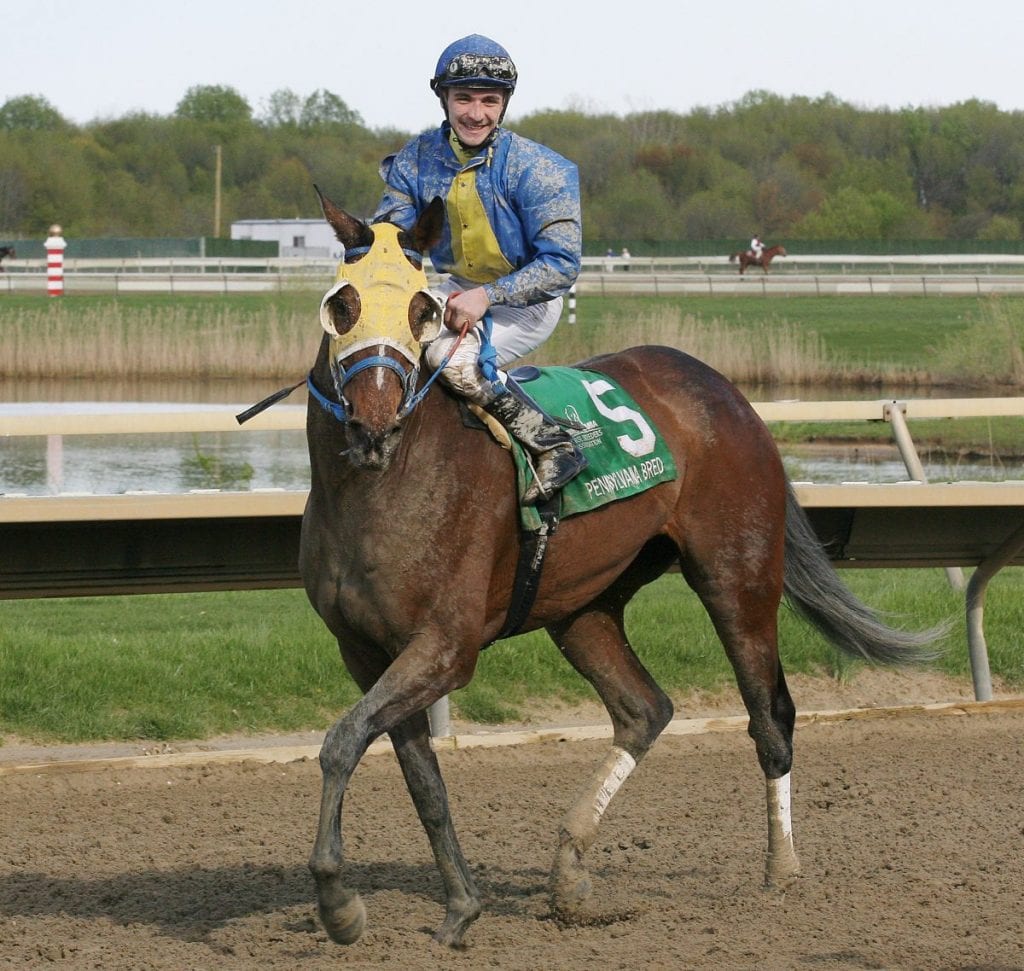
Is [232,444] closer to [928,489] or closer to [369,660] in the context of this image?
[928,489]

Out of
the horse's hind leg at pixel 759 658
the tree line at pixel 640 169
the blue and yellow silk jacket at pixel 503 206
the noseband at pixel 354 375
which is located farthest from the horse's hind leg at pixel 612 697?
the tree line at pixel 640 169

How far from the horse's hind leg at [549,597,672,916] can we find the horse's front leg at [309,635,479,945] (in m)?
0.49

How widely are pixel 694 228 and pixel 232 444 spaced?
5316 cm

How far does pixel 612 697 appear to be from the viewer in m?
5.09

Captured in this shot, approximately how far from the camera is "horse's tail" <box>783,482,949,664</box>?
5500 millimetres

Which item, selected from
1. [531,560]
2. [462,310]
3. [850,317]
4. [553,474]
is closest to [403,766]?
[531,560]

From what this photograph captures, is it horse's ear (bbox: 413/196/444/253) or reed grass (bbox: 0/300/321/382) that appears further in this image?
reed grass (bbox: 0/300/321/382)

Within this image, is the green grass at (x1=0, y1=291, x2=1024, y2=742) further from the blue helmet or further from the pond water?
the blue helmet

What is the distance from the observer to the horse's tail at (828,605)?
5500mm

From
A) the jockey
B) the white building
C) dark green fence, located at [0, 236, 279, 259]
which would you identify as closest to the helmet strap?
the jockey

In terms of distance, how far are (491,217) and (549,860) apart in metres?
1.96

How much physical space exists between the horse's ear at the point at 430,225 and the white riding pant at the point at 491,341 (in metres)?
0.24

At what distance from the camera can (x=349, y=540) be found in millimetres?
4152

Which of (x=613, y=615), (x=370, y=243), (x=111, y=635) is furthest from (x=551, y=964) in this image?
(x=111, y=635)
